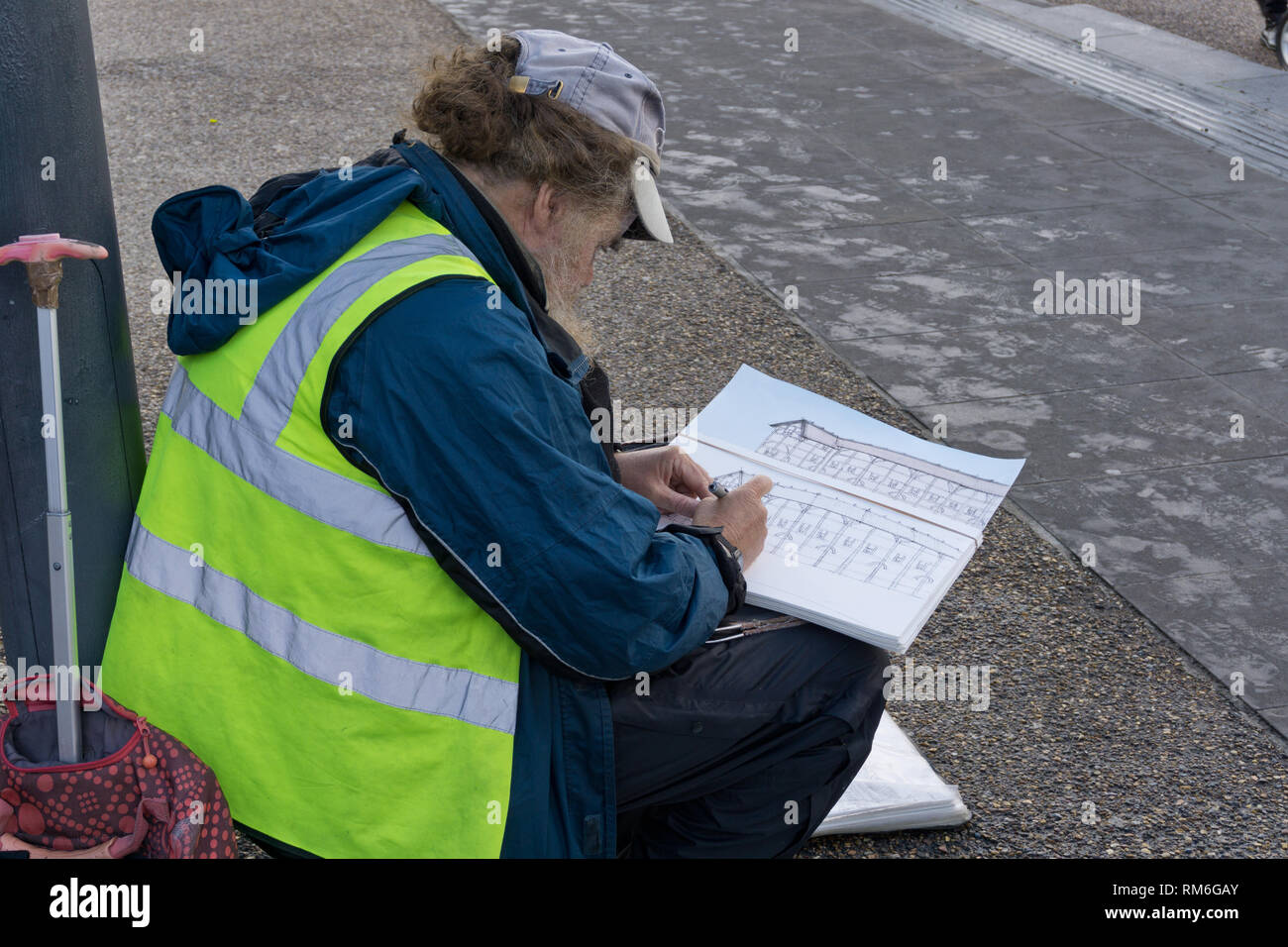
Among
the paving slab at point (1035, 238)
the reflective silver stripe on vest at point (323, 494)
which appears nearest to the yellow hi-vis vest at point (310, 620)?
the reflective silver stripe on vest at point (323, 494)

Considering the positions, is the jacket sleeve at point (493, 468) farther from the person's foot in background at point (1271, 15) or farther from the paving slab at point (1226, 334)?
the person's foot in background at point (1271, 15)

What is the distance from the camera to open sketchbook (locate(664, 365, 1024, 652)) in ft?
7.55

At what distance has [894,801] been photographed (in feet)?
9.29

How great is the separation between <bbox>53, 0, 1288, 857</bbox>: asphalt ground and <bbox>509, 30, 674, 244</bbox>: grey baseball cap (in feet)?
1.46

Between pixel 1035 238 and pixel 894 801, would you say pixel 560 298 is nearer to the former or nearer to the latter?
pixel 894 801

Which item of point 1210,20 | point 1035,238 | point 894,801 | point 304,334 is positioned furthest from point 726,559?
point 1210,20

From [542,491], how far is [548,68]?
2.34ft

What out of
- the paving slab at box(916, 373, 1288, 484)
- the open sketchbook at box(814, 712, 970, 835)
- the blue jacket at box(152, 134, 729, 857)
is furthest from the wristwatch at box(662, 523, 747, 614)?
the paving slab at box(916, 373, 1288, 484)

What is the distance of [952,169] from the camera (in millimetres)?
6996

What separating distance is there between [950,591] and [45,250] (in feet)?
8.24

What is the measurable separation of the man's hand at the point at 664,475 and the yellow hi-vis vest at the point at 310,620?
0.65 metres

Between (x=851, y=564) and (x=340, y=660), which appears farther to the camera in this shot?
(x=851, y=564)

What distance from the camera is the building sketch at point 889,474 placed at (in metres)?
2.57

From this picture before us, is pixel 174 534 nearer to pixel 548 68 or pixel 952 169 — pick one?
pixel 548 68
